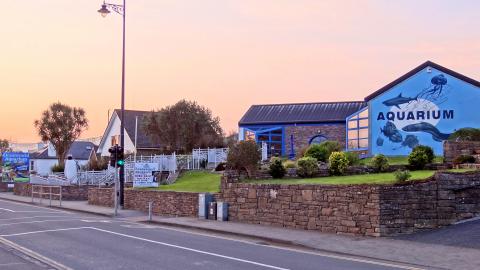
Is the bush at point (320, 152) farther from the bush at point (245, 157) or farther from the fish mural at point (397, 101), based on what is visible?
the fish mural at point (397, 101)

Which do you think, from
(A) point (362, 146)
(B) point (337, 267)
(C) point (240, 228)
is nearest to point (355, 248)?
(B) point (337, 267)

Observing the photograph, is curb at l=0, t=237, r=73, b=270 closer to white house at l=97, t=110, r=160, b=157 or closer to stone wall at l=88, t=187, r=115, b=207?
stone wall at l=88, t=187, r=115, b=207

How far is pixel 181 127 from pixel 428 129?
21989mm

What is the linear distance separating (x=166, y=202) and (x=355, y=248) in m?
14.5

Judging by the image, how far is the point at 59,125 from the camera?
73.4 m

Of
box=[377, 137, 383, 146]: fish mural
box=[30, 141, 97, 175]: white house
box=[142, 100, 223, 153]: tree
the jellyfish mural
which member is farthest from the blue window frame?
box=[30, 141, 97, 175]: white house

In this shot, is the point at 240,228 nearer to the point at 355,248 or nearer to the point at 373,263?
the point at 355,248

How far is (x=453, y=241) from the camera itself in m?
16.2

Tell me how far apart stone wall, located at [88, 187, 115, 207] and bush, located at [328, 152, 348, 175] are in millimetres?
15204

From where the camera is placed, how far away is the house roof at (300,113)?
50.3 m

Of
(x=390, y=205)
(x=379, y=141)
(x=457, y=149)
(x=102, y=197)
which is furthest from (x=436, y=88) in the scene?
(x=390, y=205)

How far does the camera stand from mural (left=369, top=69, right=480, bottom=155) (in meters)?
40.8

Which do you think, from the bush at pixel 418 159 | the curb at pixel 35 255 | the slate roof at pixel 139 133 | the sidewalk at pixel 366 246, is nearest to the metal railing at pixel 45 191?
the slate roof at pixel 139 133

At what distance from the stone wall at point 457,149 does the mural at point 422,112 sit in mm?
13859
